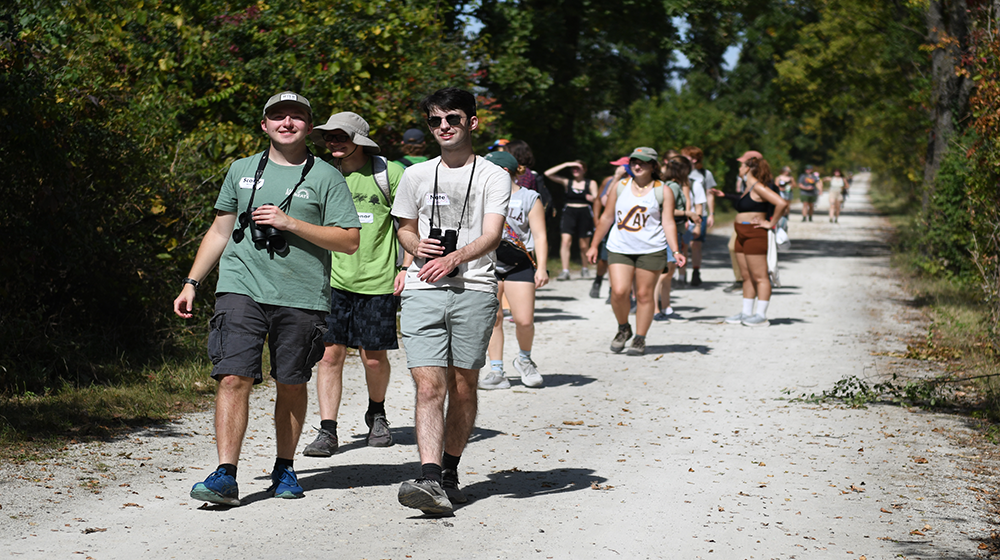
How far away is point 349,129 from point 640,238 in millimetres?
4275

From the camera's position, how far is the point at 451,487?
5121 millimetres

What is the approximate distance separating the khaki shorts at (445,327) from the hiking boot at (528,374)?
3.49 m

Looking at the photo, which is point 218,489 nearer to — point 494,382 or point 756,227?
point 494,382

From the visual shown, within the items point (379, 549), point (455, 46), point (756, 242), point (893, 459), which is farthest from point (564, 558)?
point (455, 46)

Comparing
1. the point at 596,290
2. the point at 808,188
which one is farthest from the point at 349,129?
the point at 808,188

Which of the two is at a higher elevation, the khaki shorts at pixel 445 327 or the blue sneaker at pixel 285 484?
the khaki shorts at pixel 445 327

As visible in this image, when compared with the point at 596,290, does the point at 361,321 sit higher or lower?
higher

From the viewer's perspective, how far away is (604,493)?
17.8 ft

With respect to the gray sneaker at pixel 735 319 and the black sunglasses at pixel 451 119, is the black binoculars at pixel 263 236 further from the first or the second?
the gray sneaker at pixel 735 319

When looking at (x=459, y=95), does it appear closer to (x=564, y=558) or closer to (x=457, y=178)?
(x=457, y=178)

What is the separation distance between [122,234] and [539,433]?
12.8 ft

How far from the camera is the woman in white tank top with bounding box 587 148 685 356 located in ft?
31.7

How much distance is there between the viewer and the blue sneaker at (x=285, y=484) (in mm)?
5113

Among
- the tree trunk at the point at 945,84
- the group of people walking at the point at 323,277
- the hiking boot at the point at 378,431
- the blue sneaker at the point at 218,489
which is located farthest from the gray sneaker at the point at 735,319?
the blue sneaker at the point at 218,489
